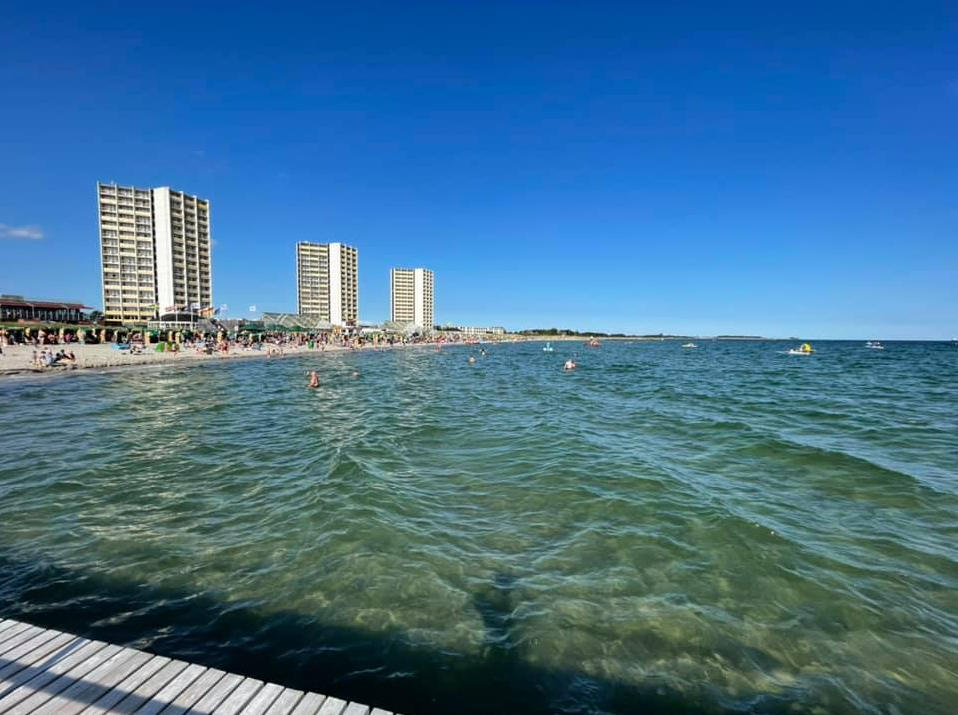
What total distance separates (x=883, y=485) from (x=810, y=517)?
132 inches

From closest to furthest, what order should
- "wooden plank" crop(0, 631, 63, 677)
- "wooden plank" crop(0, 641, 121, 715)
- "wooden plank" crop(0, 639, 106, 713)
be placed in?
"wooden plank" crop(0, 641, 121, 715) → "wooden plank" crop(0, 639, 106, 713) → "wooden plank" crop(0, 631, 63, 677)

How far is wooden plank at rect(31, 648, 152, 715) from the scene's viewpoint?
9.62 feet

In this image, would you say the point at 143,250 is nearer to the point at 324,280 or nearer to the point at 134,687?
the point at 324,280

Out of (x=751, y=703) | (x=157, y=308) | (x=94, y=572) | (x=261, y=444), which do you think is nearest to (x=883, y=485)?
(x=751, y=703)

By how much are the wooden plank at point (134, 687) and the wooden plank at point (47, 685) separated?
338 millimetres

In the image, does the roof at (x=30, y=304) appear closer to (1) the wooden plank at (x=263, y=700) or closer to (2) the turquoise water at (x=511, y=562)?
(2) the turquoise water at (x=511, y=562)

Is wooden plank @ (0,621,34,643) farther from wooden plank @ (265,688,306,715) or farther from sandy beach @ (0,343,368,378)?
sandy beach @ (0,343,368,378)

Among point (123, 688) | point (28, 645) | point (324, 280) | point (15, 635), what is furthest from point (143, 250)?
point (123, 688)

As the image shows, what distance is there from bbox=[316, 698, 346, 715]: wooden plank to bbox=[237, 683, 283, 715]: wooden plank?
371 millimetres

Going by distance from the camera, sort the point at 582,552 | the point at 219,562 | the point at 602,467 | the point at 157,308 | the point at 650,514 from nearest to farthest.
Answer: the point at 219,562 < the point at 582,552 < the point at 650,514 < the point at 602,467 < the point at 157,308

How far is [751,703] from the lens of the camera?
3.97 metres

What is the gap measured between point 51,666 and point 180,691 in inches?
43.2

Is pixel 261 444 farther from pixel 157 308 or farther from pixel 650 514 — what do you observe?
pixel 157 308

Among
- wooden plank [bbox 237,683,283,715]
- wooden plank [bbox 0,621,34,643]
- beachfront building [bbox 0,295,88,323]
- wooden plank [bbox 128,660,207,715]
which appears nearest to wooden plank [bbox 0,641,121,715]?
wooden plank [bbox 128,660,207,715]
